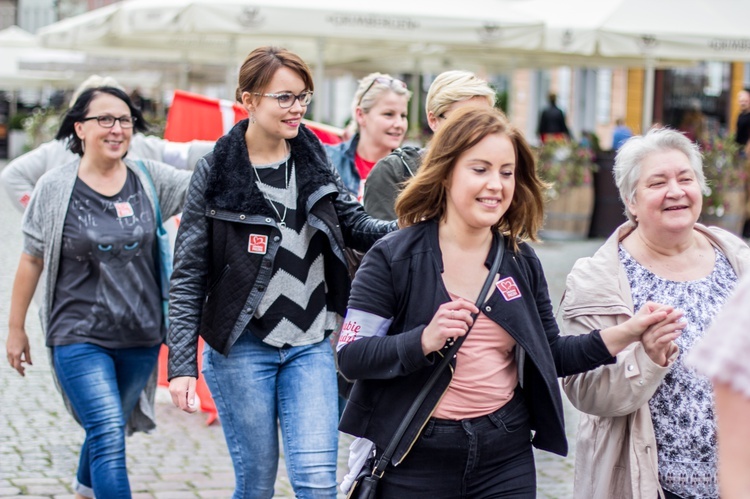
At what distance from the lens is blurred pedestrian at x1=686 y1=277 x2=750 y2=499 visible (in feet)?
4.59

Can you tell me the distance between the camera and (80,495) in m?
4.88

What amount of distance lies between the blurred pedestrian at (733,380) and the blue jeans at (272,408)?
2.31 meters

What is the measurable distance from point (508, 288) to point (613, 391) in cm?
43

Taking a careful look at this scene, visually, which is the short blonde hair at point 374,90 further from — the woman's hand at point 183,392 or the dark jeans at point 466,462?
the dark jeans at point 466,462

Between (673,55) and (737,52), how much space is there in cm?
73

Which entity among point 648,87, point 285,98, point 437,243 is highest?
point 648,87

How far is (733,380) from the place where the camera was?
140 cm

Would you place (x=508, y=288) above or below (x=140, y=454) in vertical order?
above

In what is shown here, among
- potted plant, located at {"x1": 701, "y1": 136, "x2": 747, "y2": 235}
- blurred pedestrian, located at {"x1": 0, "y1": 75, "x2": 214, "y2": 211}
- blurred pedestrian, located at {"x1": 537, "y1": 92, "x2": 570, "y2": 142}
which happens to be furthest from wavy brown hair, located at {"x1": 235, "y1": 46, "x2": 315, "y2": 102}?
blurred pedestrian, located at {"x1": 537, "y1": 92, "x2": 570, "y2": 142}

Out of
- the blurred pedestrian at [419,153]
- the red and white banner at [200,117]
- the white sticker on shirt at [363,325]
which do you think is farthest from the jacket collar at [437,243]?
the red and white banner at [200,117]

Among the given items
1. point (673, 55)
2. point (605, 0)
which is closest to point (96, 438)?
point (673, 55)

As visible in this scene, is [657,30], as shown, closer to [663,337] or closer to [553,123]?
[553,123]

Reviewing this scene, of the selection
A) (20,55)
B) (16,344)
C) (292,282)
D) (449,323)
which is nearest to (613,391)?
(449,323)

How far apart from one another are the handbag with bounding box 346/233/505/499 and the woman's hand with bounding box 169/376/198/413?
78 cm
